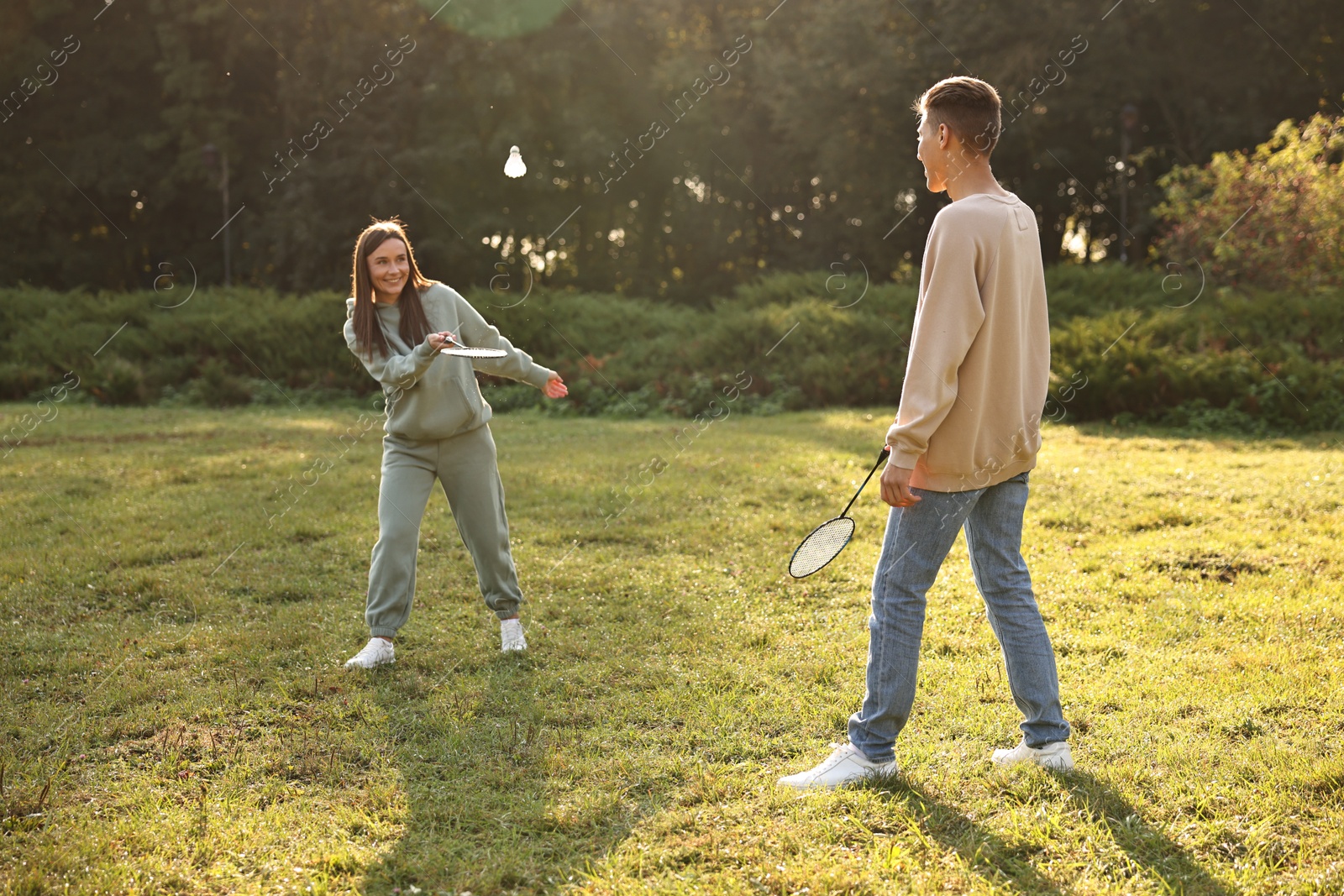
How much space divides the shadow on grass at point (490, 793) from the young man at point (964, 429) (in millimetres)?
807

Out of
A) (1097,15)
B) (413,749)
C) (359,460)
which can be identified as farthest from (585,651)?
(1097,15)

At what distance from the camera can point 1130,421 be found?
1299cm

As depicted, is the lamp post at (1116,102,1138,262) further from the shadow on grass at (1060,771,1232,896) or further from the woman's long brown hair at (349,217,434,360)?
the shadow on grass at (1060,771,1232,896)

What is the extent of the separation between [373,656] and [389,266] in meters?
1.88

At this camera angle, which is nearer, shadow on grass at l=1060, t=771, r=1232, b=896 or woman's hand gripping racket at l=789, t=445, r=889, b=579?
shadow on grass at l=1060, t=771, r=1232, b=896

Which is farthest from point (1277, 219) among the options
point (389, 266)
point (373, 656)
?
point (373, 656)

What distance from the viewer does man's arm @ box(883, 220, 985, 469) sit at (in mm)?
3264

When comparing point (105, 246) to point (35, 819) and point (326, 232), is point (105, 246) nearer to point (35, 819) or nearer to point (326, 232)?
point (326, 232)

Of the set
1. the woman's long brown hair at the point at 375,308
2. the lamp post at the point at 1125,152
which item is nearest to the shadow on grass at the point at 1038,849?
the woman's long brown hair at the point at 375,308

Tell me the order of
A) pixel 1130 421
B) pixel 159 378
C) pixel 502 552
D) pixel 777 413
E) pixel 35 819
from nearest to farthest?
pixel 35 819 < pixel 502 552 < pixel 1130 421 < pixel 777 413 < pixel 159 378

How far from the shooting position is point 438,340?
4660mm

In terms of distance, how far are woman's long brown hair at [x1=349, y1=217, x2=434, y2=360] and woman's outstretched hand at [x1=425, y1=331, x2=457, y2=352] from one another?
1.26 ft

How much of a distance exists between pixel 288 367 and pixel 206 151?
10.7 metres

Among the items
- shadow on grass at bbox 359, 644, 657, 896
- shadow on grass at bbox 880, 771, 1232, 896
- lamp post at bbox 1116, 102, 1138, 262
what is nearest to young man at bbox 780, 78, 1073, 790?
shadow on grass at bbox 880, 771, 1232, 896
